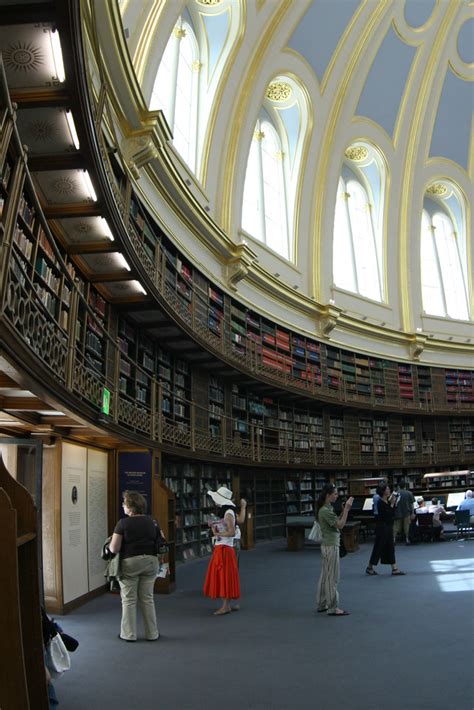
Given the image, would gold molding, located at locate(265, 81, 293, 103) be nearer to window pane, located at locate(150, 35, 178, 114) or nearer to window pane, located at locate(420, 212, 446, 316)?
window pane, located at locate(150, 35, 178, 114)

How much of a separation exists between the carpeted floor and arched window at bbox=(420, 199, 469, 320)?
14.3 m

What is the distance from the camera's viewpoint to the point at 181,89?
11.4 m

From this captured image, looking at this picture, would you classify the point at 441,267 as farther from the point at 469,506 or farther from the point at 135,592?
the point at 135,592

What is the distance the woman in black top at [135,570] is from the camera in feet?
14.6

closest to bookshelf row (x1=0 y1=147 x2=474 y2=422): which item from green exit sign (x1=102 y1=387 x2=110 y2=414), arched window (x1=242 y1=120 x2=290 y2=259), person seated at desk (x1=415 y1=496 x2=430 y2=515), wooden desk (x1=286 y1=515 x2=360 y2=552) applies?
green exit sign (x1=102 y1=387 x2=110 y2=414)

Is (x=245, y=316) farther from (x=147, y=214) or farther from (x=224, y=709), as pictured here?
(x=224, y=709)

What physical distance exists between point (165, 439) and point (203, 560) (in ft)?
7.30

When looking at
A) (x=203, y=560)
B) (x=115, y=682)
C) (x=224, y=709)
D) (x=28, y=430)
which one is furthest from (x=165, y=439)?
(x=224, y=709)

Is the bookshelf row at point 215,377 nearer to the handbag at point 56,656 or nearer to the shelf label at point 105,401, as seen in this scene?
the shelf label at point 105,401

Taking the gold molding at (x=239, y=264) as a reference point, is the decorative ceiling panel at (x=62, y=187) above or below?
below

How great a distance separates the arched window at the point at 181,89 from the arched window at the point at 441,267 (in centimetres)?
1076

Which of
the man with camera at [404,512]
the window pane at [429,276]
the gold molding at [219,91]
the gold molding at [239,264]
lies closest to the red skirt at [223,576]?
the man with camera at [404,512]

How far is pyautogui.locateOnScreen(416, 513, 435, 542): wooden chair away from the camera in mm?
10680

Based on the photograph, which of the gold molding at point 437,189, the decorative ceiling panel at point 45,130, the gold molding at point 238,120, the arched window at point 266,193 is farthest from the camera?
the gold molding at point 437,189
